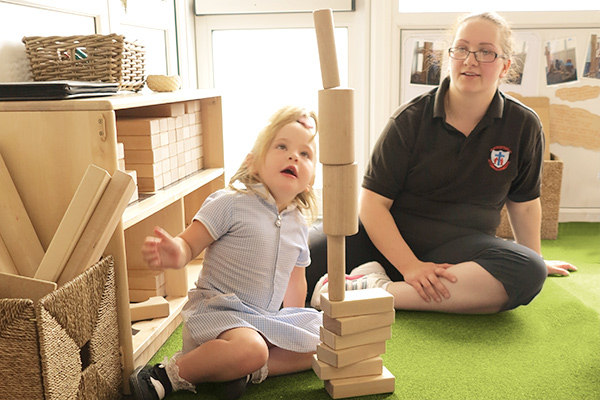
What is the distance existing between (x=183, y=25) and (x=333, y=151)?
166 centimetres

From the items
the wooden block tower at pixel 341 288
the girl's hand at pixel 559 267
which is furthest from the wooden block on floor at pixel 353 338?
the girl's hand at pixel 559 267

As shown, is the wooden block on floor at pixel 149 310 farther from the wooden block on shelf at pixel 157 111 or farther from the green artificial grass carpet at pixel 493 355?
the wooden block on shelf at pixel 157 111

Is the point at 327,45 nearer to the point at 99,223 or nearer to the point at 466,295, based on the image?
the point at 99,223

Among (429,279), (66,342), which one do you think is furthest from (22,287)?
(429,279)

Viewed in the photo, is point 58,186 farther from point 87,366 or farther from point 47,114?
point 87,366

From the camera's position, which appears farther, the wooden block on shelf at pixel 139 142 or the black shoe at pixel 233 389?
the wooden block on shelf at pixel 139 142

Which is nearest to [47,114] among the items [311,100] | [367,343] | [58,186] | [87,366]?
[58,186]

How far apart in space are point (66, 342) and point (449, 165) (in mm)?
1103

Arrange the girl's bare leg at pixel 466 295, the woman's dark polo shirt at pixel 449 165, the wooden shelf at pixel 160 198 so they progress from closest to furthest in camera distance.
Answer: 1. the wooden shelf at pixel 160 198
2. the girl's bare leg at pixel 466 295
3. the woman's dark polo shirt at pixel 449 165

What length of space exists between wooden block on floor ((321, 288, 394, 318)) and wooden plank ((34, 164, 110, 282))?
0.48 m

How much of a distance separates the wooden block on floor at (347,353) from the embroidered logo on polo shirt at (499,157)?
71 centimetres

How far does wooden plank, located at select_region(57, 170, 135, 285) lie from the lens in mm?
1121

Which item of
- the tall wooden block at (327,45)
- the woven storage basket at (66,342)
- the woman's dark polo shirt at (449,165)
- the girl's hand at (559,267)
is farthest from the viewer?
the girl's hand at (559,267)

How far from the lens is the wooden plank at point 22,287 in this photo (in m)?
1.05
